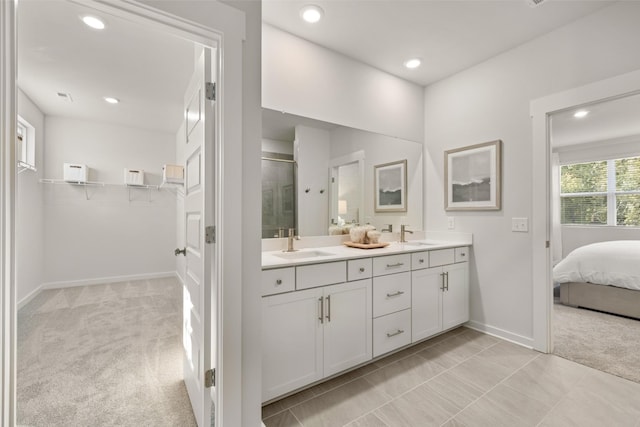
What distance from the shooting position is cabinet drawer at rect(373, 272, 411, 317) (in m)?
2.12

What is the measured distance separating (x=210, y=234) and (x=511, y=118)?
9.08 feet

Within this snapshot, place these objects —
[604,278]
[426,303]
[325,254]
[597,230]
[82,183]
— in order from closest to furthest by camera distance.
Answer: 1. [325,254]
2. [426,303]
3. [604,278]
4. [82,183]
5. [597,230]

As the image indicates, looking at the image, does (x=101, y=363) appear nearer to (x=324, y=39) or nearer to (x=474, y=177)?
(x=324, y=39)

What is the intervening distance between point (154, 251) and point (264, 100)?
13.9 feet

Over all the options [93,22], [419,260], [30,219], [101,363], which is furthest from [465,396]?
[30,219]

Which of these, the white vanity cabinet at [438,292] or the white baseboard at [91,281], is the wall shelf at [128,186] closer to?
the white baseboard at [91,281]

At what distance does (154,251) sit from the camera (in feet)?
16.8

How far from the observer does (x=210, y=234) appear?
1.32 m

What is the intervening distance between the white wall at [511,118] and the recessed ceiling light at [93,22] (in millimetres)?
3168

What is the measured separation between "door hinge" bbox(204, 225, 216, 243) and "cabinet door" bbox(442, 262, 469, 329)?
2.16m

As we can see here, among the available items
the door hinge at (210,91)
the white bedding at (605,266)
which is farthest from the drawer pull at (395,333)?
the white bedding at (605,266)

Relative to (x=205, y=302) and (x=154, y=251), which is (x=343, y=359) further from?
(x=154, y=251)

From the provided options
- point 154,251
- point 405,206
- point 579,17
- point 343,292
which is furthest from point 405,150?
point 154,251

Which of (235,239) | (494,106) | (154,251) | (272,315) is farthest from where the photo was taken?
(154,251)
